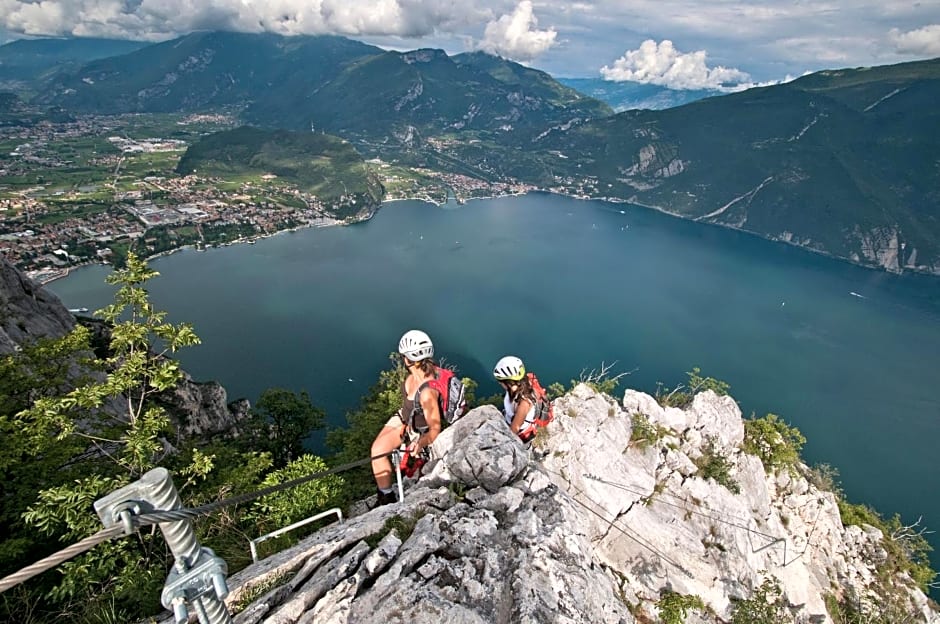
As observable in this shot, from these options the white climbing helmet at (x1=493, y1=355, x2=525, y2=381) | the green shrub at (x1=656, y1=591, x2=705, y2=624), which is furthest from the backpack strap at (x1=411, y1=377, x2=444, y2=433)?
the green shrub at (x1=656, y1=591, x2=705, y2=624)

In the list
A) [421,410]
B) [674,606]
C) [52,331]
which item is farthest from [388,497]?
[52,331]

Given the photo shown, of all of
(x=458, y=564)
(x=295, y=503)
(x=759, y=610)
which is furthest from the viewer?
(x=759, y=610)

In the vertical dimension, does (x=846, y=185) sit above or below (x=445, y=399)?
above

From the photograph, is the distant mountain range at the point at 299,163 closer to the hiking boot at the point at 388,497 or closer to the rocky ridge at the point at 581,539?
the rocky ridge at the point at 581,539

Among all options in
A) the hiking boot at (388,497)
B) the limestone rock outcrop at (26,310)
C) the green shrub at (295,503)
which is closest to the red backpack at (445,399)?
the hiking boot at (388,497)

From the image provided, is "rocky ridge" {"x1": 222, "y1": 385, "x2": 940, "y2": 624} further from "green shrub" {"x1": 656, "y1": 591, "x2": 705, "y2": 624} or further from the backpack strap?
the backpack strap

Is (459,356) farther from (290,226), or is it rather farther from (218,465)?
(290,226)

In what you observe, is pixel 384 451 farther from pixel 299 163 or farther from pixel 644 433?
pixel 299 163

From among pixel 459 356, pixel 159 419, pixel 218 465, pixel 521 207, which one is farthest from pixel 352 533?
pixel 521 207
